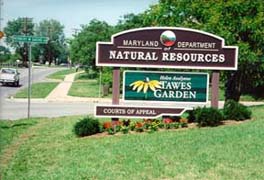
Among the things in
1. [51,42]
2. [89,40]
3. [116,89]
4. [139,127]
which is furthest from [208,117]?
[51,42]

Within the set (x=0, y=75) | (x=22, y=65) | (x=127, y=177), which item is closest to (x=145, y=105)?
(x=127, y=177)

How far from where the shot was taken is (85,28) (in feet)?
180

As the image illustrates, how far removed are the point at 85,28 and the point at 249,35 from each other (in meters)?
36.9

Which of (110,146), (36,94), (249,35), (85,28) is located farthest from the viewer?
(85,28)

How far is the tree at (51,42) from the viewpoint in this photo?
382ft

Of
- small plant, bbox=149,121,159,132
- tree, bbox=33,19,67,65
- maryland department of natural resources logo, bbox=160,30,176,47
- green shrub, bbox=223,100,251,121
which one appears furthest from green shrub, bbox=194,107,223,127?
tree, bbox=33,19,67,65

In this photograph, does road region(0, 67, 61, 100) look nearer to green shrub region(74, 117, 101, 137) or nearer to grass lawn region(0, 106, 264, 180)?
green shrub region(74, 117, 101, 137)

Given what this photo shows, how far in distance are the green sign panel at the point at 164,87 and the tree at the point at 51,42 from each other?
103 metres

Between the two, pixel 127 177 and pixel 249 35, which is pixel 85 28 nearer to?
pixel 249 35

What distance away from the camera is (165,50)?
13031mm

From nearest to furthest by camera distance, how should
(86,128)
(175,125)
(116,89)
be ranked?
1. (86,128)
2. (175,125)
3. (116,89)

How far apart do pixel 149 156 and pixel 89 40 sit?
41.3 metres

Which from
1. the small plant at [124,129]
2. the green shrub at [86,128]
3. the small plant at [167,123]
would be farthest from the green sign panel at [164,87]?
the green shrub at [86,128]

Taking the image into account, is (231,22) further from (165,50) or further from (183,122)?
(183,122)
